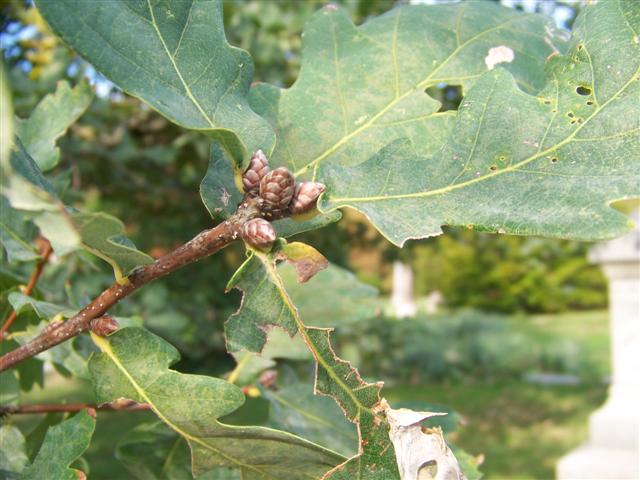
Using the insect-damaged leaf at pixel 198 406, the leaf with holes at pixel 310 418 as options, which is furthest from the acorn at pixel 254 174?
the leaf with holes at pixel 310 418

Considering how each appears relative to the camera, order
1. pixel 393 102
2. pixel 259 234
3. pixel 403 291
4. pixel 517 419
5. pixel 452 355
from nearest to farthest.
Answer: pixel 259 234 → pixel 393 102 → pixel 517 419 → pixel 452 355 → pixel 403 291

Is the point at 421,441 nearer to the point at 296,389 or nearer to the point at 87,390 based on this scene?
the point at 296,389

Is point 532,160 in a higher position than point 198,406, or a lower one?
higher

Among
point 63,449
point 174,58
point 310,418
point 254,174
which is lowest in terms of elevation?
point 63,449

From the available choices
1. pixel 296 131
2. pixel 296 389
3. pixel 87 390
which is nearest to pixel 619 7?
pixel 296 131

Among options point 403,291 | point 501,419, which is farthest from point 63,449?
point 403,291

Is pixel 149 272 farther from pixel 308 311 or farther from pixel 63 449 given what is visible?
pixel 308 311

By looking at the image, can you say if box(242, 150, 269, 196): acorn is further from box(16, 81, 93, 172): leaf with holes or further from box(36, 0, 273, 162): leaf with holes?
box(16, 81, 93, 172): leaf with holes
